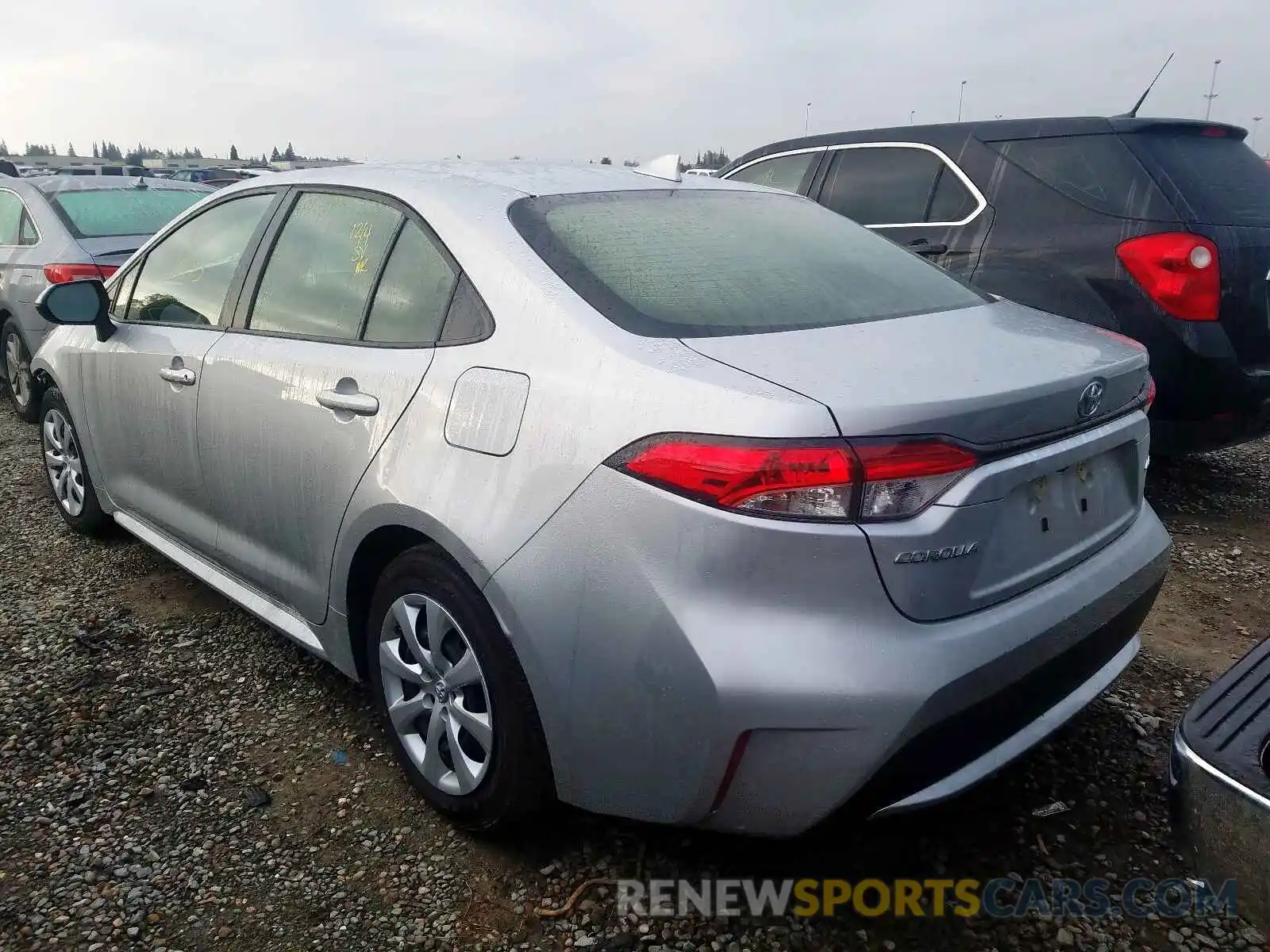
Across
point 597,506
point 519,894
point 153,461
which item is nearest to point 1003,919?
point 519,894

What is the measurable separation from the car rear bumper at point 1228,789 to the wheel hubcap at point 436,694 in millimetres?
1277

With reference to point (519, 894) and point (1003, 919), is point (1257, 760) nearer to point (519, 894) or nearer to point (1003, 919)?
point (1003, 919)

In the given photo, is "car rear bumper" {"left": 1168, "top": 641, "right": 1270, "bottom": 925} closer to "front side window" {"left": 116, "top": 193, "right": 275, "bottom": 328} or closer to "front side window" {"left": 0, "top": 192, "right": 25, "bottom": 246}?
"front side window" {"left": 116, "top": 193, "right": 275, "bottom": 328}

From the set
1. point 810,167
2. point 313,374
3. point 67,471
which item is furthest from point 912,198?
point 67,471

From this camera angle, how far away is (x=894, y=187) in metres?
5.01

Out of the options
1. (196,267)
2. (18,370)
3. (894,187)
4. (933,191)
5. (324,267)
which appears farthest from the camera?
(18,370)

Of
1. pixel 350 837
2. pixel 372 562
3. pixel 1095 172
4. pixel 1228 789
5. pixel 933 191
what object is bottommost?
pixel 350 837

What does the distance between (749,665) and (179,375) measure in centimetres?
223

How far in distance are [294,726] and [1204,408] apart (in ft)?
11.7

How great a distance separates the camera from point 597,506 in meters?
1.76

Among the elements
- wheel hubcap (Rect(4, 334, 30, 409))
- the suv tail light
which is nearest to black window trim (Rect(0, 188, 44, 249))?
wheel hubcap (Rect(4, 334, 30, 409))

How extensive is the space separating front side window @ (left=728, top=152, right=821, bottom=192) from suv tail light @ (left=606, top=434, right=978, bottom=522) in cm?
425

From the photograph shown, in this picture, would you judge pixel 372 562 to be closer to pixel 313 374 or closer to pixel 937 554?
pixel 313 374

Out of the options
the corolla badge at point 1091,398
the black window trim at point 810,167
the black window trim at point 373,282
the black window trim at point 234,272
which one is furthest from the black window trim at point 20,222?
the corolla badge at point 1091,398
